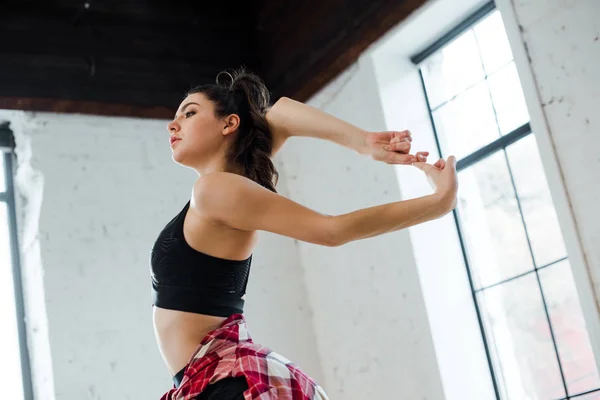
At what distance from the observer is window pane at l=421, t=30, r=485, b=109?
3785 millimetres

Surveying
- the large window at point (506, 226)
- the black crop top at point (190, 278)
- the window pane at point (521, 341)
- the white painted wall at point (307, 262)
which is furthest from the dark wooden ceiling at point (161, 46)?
the black crop top at point (190, 278)

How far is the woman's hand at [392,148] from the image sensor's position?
6.21 ft

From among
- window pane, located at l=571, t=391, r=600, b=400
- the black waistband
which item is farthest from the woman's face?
window pane, located at l=571, t=391, r=600, b=400

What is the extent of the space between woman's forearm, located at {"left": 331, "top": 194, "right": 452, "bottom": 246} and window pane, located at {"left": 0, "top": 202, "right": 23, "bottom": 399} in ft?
7.65

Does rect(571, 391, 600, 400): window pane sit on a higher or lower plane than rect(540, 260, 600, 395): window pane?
lower

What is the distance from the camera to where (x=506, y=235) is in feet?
11.9

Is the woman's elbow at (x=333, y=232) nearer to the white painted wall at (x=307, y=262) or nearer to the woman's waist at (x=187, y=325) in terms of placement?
the woman's waist at (x=187, y=325)

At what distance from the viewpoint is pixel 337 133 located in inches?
78.6

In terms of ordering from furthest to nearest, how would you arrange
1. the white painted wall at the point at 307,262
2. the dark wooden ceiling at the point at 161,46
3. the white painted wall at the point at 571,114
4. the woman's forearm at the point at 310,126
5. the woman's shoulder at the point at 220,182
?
1. the dark wooden ceiling at the point at 161,46
2. the white painted wall at the point at 307,262
3. the white painted wall at the point at 571,114
4. the woman's forearm at the point at 310,126
5. the woman's shoulder at the point at 220,182

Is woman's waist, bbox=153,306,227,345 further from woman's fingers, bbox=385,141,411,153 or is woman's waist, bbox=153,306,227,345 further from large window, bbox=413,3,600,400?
large window, bbox=413,3,600,400

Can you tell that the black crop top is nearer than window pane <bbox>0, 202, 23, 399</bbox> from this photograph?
Yes

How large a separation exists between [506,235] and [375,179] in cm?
64

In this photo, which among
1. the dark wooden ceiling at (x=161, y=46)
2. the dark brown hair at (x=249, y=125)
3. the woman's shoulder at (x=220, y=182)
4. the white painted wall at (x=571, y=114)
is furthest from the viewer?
the dark wooden ceiling at (x=161, y=46)

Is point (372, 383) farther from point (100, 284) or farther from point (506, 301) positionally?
point (100, 284)
